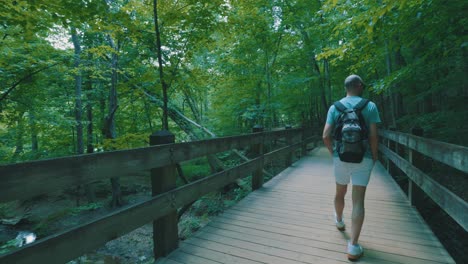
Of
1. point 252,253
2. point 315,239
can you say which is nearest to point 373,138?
point 315,239

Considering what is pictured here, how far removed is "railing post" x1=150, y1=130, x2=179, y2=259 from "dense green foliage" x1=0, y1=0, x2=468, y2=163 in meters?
3.42

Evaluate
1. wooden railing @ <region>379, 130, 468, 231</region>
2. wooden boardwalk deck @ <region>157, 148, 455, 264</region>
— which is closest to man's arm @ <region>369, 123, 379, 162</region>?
wooden railing @ <region>379, 130, 468, 231</region>

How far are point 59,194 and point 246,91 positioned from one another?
10625 mm

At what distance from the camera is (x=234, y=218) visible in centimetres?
359

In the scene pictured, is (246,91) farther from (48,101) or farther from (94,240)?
(94,240)

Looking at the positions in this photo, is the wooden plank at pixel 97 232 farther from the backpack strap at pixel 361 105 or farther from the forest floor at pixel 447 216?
the forest floor at pixel 447 216

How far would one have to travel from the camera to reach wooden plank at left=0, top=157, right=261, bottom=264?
4.72 feet

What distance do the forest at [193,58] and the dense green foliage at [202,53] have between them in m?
0.04

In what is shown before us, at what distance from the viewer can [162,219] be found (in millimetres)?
2576

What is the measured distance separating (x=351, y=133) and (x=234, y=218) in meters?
1.99

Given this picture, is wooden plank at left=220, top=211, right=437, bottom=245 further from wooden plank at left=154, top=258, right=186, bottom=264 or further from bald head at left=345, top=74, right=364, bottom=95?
bald head at left=345, top=74, right=364, bottom=95

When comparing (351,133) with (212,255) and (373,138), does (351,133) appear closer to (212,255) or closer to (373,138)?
(373,138)

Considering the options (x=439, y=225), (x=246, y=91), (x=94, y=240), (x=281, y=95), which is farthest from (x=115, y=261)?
(x=281, y=95)

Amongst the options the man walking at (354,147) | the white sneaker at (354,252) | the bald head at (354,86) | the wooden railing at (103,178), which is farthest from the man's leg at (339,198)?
the wooden railing at (103,178)
